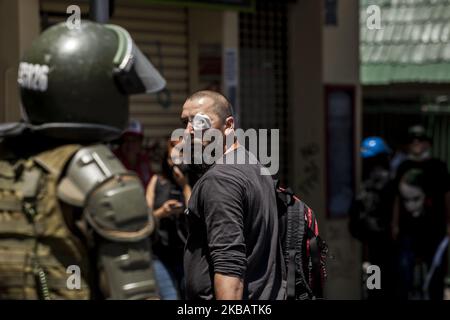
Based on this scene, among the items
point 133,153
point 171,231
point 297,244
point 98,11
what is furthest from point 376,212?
point 297,244

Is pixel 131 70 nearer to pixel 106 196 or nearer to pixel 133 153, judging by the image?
pixel 106 196

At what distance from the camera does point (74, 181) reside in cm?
362

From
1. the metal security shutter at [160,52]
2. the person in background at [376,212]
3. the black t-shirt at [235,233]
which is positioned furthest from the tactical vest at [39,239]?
the person in background at [376,212]

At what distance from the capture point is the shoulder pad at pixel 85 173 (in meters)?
3.58

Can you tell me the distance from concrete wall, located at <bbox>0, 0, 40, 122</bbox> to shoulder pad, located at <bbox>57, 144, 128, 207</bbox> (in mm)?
4427

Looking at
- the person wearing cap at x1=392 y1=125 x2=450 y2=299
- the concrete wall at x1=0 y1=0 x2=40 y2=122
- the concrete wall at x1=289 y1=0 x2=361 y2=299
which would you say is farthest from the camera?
the concrete wall at x1=289 y1=0 x2=361 y2=299

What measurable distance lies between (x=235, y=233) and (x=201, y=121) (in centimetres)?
50

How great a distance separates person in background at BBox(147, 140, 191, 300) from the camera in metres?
7.01

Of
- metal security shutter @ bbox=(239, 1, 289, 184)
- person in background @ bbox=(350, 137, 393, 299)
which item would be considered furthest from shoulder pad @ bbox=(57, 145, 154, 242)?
metal security shutter @ bbox=(239, 1, 289, 184)

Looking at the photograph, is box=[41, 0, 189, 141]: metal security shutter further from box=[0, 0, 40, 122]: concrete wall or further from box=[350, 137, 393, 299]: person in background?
box=[350, 137, 393, 299]: person in background

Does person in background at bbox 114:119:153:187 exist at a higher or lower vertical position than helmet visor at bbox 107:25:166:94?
lower

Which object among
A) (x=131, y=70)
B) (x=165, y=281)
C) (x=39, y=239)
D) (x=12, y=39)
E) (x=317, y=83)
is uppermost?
(x=12, y=39)

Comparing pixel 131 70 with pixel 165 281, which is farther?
pixel 165 281

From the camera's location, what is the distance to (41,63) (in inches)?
151
